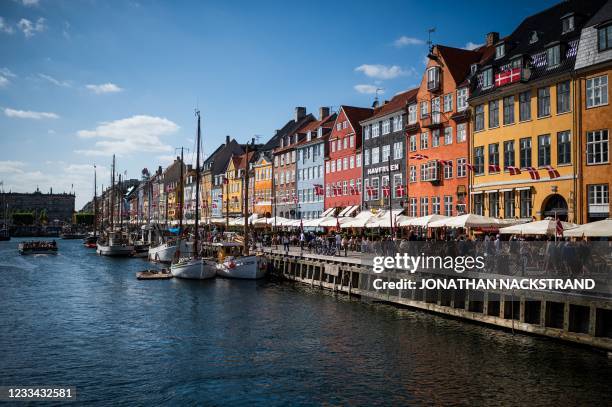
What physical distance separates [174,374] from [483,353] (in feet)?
36.6

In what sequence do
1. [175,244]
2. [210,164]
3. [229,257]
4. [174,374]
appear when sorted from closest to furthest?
[174,374] < [229,257] < [175,244] < [210,164]

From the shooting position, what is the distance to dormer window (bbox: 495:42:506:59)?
4409cm

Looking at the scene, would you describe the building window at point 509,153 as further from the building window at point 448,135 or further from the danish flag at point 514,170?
the building window at point 448,135

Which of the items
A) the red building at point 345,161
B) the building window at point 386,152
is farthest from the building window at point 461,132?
the red building at point 345,161

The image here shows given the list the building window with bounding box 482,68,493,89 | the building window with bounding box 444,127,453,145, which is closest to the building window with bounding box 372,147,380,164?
the building window with bounding box 444,127,453,145

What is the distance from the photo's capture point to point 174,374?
63.9ft

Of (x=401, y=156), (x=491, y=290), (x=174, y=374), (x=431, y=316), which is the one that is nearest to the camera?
(x=174, y=374)

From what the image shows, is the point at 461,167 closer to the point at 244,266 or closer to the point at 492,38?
the point at 492,38

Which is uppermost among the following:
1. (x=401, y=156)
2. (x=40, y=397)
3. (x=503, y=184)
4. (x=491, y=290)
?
(x=401, y=156)

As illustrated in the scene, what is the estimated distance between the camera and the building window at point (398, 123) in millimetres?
56269

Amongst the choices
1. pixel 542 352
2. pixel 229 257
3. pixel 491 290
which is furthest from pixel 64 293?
pixel 542 352

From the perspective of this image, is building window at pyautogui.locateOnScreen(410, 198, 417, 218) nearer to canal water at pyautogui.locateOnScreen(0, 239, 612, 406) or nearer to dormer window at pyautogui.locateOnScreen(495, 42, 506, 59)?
dormer window at pyautogui.locateOnScreen(495, 42, 506, 59)

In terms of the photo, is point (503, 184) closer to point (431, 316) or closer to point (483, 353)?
point (431, 316)

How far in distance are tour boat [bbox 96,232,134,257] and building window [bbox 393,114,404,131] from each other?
134 ft
